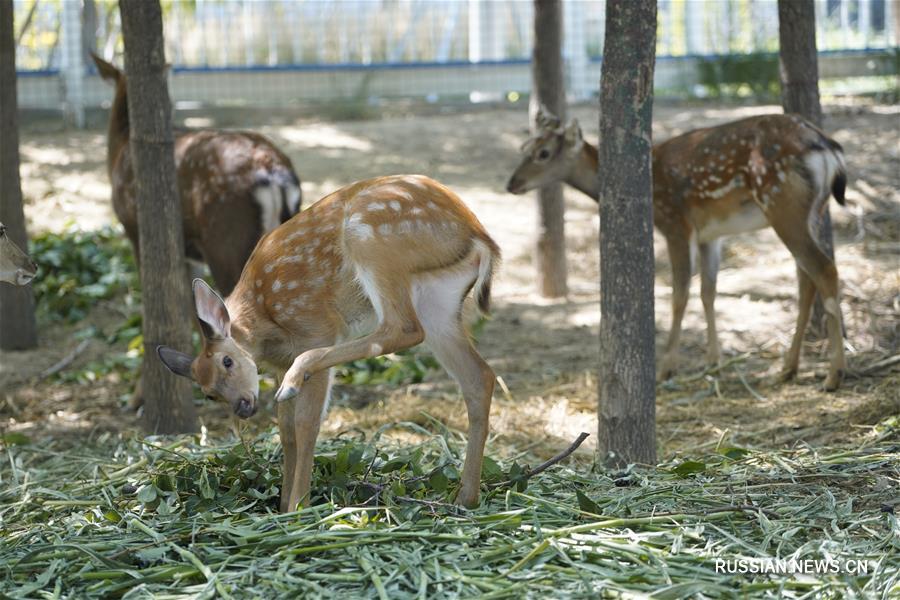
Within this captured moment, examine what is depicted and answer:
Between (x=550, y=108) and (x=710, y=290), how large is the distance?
2.46 m

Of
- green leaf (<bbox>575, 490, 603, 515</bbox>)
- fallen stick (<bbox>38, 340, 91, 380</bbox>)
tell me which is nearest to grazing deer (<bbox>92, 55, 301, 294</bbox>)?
fallen stick (<bbox>38, 340, 91, 380</bbox>)

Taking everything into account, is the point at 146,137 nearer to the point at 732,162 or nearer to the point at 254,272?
the point at 254,272

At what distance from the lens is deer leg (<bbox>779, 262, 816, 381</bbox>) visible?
7.50 m

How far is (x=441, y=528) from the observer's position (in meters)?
4.29

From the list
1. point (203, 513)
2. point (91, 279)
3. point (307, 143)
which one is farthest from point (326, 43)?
point (203, 513)

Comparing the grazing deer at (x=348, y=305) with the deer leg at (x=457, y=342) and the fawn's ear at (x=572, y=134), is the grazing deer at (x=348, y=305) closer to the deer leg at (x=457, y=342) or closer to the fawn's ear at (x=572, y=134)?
the deer leg at (x=457, y=342)

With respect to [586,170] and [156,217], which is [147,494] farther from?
[586,170]

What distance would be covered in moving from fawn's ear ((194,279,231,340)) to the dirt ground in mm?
1902

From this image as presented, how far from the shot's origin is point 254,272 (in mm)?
5391

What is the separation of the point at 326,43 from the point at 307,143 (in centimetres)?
447

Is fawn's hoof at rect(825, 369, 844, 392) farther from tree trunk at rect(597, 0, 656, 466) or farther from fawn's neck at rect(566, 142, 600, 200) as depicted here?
fawn's neck at rect(566, 142, 600, 200)

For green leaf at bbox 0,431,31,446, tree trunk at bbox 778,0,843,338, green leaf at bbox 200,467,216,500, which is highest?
tree trunk at bbox 778,0,843,338

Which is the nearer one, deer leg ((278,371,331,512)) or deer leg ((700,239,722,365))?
deer leg ((278,371,331,512))

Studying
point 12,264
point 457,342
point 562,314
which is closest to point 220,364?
point 457,342
